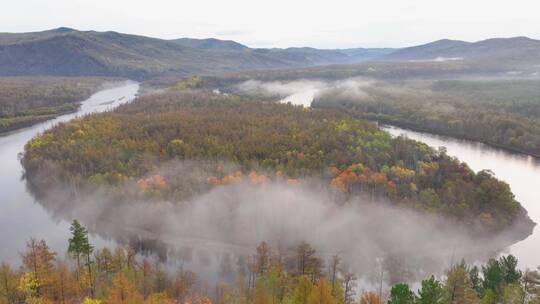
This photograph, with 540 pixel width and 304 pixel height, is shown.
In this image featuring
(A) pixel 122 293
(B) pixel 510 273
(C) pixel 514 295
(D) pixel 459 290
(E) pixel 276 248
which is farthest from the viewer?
(E) pixel 276 248

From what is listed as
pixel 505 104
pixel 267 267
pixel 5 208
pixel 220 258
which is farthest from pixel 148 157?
pixel 505 104

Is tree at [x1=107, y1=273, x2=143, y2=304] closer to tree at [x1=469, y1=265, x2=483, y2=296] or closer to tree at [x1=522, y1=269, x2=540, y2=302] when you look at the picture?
tree at [x1=469, y1=265, x2=483, y2=296]

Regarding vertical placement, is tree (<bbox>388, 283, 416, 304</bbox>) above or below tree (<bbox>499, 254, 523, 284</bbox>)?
above

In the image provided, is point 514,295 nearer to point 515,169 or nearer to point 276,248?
point 276,248

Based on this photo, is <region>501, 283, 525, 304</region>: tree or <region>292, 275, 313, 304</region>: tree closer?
<region>501, 283, 525, 304</region>: tree

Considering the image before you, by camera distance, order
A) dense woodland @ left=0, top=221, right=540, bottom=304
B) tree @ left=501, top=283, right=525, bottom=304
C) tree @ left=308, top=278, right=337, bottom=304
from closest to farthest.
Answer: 1. tree @ left=308, top=278, right=337, bottom=304
2. dense woodland @ left=0, top=221, right=540, bottom=304
3. tree @ left=501, top=283, right=525, bottom=304

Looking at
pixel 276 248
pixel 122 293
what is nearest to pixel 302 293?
pixel 122 293

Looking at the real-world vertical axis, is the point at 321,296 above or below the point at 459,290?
above

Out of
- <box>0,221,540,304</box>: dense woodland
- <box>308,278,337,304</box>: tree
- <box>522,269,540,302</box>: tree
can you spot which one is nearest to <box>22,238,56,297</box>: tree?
<box>0,221,540,304</box>: dense woodland

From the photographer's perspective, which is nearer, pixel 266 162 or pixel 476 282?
pixel 476 282
